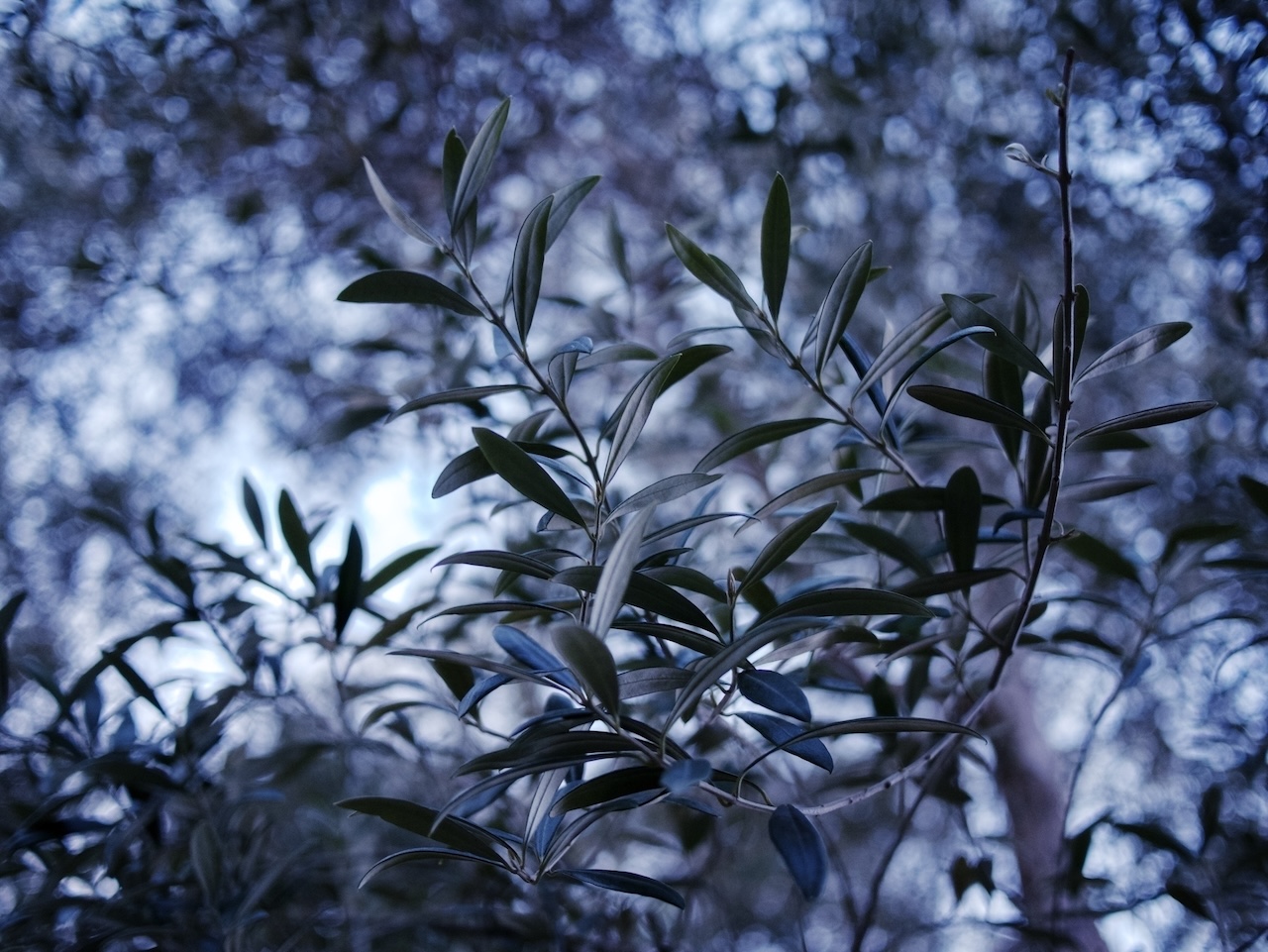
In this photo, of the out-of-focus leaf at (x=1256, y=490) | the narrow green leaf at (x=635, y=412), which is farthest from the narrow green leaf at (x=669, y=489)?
the out-of-focus leaf at (x=1256, y=490)

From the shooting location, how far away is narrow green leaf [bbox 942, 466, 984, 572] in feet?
2.81

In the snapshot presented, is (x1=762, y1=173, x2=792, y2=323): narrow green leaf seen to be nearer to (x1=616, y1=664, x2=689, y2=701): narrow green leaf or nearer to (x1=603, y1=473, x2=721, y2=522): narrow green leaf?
(x1=603, y1=473, x2=721, y2=522): narrow green leaf

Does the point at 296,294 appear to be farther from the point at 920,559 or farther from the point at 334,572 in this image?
the point at 920,559

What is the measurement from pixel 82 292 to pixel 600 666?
99.3 inches

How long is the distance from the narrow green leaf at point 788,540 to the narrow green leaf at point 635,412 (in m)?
0.15

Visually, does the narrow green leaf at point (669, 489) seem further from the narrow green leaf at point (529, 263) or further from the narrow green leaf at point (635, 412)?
the narrow green leaf at point (529, 263)

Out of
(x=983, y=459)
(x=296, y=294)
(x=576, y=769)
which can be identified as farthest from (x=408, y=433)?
(x=983, y=459)

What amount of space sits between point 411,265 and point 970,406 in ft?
5.04

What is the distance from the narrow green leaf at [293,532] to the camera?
1071 millimetres

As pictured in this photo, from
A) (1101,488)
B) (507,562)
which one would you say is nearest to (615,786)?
(507,562)

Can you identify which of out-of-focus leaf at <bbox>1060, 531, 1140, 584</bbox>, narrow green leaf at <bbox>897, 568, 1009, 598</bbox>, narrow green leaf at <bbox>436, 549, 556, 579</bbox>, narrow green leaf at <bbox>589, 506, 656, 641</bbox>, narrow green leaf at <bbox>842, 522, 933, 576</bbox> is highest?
out-of-focus leaf at <bbox>1060, 531, 1140, 584</bbox>

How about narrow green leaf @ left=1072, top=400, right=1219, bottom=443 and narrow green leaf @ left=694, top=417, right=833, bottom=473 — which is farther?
narrow green leaf @ left=694, top=417, right=833, bottom=473

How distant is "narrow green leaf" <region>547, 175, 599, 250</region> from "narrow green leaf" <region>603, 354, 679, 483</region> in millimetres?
201

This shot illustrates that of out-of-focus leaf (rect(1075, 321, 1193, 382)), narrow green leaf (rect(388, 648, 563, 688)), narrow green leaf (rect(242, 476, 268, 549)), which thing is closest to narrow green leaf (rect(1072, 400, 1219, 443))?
out-of-focus leaf (rect(1075, 321, 1193, 382))
